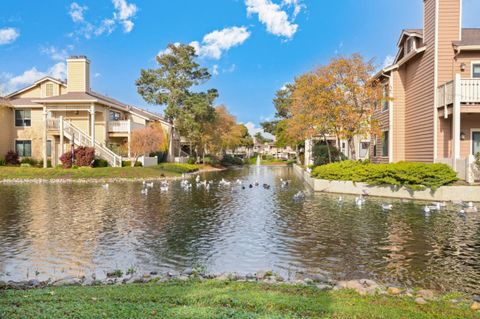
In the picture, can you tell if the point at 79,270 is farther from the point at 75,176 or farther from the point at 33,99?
the point at 33,99

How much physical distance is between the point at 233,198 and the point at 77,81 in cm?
2941

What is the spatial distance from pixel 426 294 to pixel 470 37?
73.3ft

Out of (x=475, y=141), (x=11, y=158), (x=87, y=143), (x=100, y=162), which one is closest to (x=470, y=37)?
(x=475, y=141)

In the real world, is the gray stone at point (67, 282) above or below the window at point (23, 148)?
below

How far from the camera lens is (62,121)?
40.6 metres

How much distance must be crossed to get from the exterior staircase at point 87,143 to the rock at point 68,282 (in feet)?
109

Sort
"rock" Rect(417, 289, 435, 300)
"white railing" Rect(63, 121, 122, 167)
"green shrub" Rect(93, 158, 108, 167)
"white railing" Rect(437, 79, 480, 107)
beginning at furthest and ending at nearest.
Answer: "white railing" Rect(63, 121, 122, 167)
"green shrub" Rect(93, 158, 108, 167)
"white railing" Rect(437, 79, 480, 107)
"rock" Rect(417, 289, 435, 300)

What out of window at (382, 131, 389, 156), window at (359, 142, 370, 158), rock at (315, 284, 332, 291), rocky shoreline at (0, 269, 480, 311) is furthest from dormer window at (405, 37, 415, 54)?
rock at (315, 284, 332, 291)

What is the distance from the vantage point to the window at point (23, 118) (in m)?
45.4

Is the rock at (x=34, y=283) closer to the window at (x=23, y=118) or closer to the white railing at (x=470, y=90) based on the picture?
the white railing at (x=470, y=90)

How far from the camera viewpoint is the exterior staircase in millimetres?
40875

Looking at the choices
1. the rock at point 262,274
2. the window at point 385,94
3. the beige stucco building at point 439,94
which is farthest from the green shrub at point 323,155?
the rock at point 262,274

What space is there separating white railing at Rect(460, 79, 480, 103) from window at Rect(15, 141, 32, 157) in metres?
39.7

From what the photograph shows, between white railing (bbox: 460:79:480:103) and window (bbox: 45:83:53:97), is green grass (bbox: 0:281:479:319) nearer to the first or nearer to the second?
white railing (bbox: 460:79:480:103)
